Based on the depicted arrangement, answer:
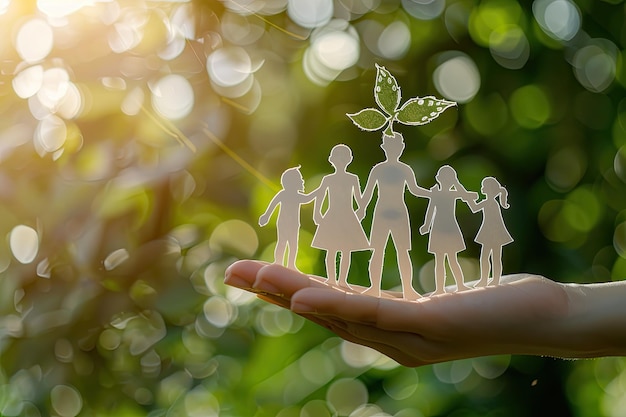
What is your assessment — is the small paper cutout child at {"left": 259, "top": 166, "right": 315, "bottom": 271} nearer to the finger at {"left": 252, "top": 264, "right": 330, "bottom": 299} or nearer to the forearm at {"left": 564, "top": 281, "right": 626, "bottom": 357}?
the finger at {"left": 252, "top": 264, "right": 330, "bottom": 299}

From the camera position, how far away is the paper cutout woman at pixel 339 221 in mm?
816

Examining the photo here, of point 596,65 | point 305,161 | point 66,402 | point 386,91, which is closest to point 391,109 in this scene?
point 386,91

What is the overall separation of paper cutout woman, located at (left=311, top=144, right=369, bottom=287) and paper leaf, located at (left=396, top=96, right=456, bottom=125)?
90 millimetres

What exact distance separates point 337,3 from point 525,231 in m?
0.48

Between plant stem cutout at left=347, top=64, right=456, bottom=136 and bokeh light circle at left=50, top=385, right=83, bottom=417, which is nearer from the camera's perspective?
plant stem cutout at left=347, top=64, right=456, bottom=136

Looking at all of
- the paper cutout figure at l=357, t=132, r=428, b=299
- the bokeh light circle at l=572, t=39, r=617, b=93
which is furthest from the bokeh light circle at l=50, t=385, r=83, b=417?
the bokeh light circle at l=572, t=39, r=617, b=93

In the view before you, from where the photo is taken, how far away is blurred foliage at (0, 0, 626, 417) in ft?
2.95

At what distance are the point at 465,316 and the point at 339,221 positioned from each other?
0.21 metres

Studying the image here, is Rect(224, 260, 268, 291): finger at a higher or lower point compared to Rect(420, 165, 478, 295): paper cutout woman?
higher

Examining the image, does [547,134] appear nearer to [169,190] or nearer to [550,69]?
[550,69]

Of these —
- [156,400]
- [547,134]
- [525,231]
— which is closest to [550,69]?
[547,134]

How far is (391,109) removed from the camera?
86 centimetres

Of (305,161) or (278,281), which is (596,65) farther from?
(278,281)

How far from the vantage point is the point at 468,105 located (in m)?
1.12
